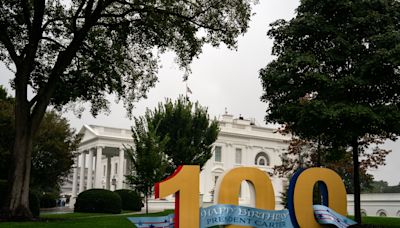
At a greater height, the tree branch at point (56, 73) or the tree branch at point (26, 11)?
the tree branch at point (26, 11)

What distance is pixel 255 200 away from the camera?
11297 millimetres

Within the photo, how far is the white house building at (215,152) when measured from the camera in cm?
5394

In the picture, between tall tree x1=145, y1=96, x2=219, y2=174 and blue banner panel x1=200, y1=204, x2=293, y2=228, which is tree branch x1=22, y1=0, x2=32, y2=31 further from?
tall tree x1=145, y1=96, x2=219, y2=174

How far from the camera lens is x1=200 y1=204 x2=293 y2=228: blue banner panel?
34.9 feet

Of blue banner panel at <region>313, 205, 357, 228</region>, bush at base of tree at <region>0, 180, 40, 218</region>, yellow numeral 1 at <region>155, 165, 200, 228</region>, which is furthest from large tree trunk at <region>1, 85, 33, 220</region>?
blue banner panel at <region>313, 205, 357, 228</region>

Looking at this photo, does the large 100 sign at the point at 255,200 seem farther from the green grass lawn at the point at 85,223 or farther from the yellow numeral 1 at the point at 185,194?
the green grass lawn at the point at 85,223

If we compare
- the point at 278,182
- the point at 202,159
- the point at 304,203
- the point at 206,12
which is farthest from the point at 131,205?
the point at 278,182

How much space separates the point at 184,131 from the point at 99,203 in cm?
1080

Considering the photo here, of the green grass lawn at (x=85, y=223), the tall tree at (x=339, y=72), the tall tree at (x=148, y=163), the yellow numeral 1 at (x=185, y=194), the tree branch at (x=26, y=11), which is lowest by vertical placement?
the green grass lawn at (x=85, y=223)

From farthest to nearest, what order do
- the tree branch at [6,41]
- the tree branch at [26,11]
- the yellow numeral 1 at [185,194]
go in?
1. the tree branch at [6,41]
2. the tree branch at [26,11]
3. the yellow numeral 1 at [185,194]

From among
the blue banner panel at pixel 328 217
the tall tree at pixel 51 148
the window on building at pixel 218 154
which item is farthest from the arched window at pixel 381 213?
the window on building at pixel 218 154

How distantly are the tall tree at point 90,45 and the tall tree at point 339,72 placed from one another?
2573 millimetres

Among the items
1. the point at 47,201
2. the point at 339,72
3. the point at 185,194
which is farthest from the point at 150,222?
the point at 47,201

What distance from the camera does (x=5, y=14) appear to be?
62.8 ft
